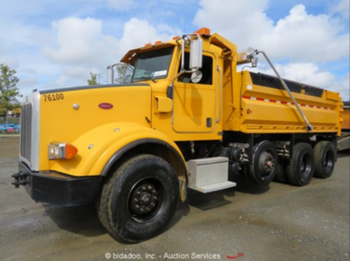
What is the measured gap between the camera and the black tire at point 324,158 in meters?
7.38

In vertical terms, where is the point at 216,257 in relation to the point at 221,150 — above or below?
below

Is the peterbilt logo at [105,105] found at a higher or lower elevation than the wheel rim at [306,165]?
higher

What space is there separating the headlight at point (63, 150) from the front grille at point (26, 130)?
1.75 feet

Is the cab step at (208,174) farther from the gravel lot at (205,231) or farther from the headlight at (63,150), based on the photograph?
the headlight at (63,150)

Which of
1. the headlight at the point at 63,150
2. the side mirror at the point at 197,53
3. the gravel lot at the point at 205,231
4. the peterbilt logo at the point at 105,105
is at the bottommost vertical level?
the gravel lot at the point at 205,231

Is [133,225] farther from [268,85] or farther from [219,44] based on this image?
[268,85]

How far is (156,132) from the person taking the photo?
352 centimetres

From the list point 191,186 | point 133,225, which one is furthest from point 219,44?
point 133,225

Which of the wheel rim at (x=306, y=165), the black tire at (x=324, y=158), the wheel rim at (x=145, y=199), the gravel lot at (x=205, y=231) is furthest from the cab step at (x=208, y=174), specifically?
the black tire at (x=324, y=158)

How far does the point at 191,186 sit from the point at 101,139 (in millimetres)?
1691

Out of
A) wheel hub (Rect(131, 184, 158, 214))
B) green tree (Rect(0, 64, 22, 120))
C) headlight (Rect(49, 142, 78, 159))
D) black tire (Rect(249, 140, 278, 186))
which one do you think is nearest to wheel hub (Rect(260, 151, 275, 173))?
black tire (Rect(249, 140, 278, 186))

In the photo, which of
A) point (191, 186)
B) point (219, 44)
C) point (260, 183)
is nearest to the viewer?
point (191, 186)

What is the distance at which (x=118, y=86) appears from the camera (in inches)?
141

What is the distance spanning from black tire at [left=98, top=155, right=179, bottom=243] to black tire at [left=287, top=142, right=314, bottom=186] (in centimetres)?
381
